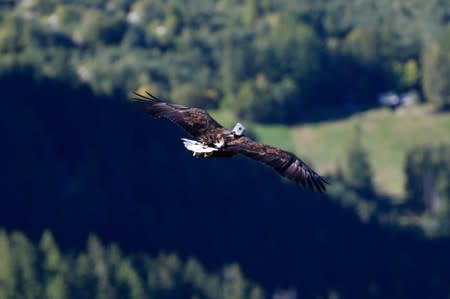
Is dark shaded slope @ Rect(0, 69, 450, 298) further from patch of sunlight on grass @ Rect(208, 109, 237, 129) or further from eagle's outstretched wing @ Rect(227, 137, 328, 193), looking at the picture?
eagle's outstretched wing @ Rect(227, 137, 328, 193)

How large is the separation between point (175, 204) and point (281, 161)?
100837mm

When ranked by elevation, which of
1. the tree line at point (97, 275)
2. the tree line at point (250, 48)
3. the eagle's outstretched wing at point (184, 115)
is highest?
the tree line at point (250, 48)

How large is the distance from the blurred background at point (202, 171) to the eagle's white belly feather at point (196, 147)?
69.0 meters

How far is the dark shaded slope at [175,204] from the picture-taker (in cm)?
13312

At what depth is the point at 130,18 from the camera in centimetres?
18325

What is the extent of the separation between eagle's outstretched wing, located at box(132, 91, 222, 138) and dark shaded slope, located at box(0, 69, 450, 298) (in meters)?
83.0

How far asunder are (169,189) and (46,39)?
955 inches

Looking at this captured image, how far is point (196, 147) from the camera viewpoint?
42.2m

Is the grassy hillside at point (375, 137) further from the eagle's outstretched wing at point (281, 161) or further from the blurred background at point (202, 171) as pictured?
the eagle's outstretched wing at point (281, 161)

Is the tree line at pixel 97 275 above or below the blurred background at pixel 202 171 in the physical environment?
below

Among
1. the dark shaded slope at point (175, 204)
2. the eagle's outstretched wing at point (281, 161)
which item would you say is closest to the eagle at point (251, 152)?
the eagle's outstretched wing at point (281, 161)

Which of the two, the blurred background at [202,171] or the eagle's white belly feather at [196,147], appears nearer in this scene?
A: the eagle's white belly feather at [196,147]

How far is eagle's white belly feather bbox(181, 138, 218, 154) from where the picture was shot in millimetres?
41906

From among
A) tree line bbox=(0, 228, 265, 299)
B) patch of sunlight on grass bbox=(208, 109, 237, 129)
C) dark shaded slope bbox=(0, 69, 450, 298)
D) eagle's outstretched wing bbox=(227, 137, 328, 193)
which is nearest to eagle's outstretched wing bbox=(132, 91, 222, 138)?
eagle's outstretched wing bbox=(227, 137, 328, 193)
